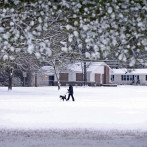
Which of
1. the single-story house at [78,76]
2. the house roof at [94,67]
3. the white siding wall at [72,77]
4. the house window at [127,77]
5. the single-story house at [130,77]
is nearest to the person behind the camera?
the single-story house at [78,76]

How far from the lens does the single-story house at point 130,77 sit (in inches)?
3415

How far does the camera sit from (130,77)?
291 ft

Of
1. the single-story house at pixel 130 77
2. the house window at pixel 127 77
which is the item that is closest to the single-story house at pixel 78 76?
the single-story house at pixel 130 77

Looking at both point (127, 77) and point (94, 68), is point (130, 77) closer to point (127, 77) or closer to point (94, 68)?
point (127, 77)

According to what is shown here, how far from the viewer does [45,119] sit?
704 inches

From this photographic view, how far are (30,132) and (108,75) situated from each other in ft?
222

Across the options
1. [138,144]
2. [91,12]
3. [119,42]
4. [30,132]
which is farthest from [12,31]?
[30,132]

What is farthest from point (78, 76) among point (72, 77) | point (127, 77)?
point (127, 77)

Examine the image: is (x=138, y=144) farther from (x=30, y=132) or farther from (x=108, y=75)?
(x=108, y=75)

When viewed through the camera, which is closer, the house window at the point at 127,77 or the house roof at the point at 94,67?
the house roof at the point at 94,67

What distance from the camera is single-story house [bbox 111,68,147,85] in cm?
8675

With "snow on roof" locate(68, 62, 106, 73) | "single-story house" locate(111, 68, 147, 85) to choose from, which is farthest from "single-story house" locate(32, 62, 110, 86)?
"single-story house" locate(111, 68, 147, 85)

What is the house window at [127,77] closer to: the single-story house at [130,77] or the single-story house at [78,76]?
the single-story house at [130,77]

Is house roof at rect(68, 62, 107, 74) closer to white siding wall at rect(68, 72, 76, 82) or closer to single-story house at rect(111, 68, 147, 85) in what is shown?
white siding wall at rect(68, 72, 76, 82)
